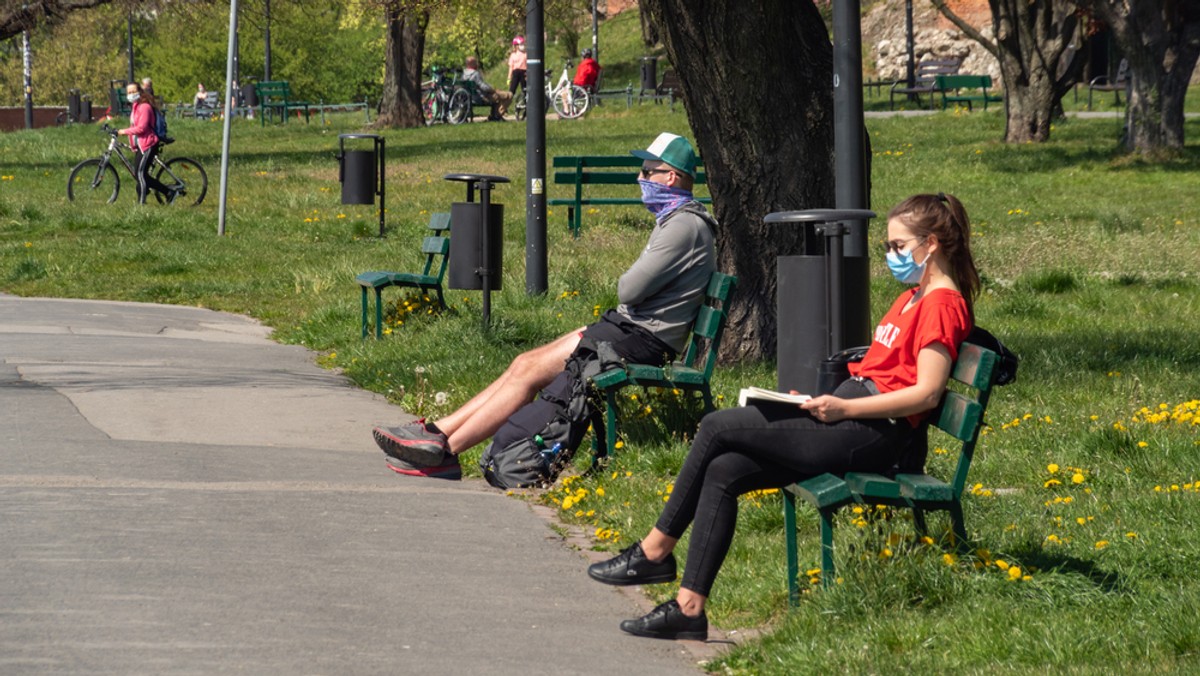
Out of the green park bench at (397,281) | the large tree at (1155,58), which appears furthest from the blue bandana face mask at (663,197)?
the large tree at (1155,58)

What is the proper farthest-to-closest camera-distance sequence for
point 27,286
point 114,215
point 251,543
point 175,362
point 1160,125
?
point 1160,125 → point 114,215 → point 27,286 → point 175,362 → point 251,543

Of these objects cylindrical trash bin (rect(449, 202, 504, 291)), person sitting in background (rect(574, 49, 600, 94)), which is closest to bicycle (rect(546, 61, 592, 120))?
person sitting in background (rect(574, 49, 600, 94))

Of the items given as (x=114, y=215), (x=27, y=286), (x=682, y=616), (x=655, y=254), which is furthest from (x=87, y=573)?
(x=114, y=215)

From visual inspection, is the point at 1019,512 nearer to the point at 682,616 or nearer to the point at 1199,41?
the point at 682,616

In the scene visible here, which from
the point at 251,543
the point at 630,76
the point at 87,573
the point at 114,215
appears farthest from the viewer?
the point at 630,76

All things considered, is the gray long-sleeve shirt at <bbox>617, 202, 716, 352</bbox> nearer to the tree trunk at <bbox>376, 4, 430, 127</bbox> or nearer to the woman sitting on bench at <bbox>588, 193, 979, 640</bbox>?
the woman sitting on bench at <bbox>588, 193, 979, 640</bbox>

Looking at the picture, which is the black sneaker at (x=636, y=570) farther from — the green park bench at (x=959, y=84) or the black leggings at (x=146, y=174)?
the green park bench at (x=959, y=84)

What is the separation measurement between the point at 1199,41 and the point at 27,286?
17988mm

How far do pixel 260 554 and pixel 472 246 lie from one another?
17.1 ft

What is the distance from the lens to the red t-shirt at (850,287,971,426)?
16.8 feet

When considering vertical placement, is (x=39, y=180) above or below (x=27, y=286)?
above

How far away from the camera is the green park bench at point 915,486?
4.90m

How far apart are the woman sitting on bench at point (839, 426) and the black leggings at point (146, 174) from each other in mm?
17739

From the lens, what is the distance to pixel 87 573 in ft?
17.7
